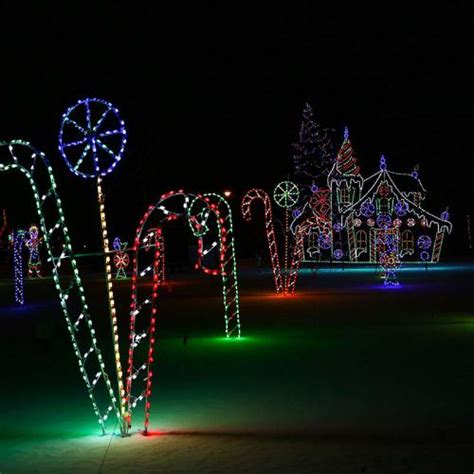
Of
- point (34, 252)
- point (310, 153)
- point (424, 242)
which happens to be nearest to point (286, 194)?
point (34, 252)

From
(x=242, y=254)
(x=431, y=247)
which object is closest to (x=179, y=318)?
(x=431, y=247)

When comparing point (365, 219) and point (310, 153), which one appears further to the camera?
point (310, 153)

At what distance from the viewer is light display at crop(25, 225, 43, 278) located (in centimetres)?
4455

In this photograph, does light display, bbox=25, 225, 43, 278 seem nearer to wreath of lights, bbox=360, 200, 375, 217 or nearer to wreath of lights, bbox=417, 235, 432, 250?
wreath of lights, bbox=360, 200, 375, 217

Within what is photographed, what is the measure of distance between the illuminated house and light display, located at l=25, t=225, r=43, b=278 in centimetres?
1691

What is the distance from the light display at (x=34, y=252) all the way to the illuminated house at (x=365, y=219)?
666 inches

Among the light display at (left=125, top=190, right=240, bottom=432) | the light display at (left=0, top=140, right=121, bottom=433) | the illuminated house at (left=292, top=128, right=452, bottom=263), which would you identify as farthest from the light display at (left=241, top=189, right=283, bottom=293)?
the illuminated house at (left=292, top=128, right=452, bottom=263)

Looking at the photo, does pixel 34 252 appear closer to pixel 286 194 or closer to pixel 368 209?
pixel 286 194

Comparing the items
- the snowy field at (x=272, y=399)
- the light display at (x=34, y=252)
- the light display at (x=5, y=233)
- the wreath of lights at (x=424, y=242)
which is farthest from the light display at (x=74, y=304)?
the wreath of lights at (x=424, y=242)

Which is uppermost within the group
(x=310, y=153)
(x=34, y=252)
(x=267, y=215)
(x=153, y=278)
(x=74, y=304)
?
(x=310, y=153)

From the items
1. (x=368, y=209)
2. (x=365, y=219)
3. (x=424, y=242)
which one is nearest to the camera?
(x=424, y=242)

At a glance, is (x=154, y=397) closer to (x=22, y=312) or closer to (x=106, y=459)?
(x=106, y=459)

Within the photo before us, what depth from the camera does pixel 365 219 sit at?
6525 centimetres

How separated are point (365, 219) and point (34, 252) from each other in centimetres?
2486
